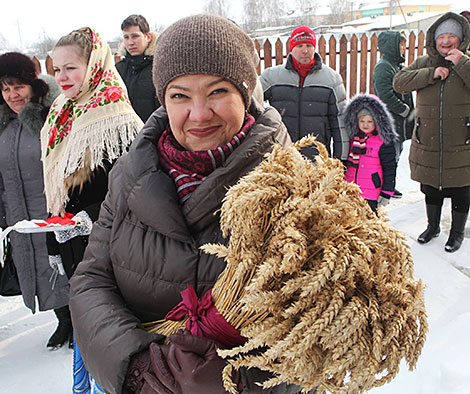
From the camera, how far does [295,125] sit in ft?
13.8

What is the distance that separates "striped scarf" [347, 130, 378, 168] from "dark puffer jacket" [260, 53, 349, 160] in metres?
0.08

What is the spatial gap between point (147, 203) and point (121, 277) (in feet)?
0.94

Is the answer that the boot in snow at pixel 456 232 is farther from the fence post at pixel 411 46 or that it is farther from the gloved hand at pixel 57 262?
the fence post at pixel 411 46

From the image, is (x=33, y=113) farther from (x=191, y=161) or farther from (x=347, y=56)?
(x=347, y=56)

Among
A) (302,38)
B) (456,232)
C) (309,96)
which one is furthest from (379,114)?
(456,232)

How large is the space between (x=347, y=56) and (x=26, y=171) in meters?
8.34

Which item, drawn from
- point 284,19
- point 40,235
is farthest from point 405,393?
point 284,19

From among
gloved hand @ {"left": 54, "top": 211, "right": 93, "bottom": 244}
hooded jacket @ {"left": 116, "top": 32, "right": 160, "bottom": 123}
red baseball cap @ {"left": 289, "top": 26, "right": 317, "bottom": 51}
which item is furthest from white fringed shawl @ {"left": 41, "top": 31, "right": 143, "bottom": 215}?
red baseball cap @ {"left": 289, "top": 26, "right": 317, "bottom": 51}

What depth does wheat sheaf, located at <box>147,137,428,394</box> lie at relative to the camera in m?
0.71

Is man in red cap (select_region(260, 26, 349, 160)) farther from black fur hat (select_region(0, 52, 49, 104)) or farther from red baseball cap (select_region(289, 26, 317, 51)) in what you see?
black fur hat (select_region(0, 52, 49, 104))

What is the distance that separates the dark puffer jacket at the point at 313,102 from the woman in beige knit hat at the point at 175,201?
289cm

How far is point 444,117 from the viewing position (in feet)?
12.6

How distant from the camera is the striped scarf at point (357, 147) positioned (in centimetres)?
407

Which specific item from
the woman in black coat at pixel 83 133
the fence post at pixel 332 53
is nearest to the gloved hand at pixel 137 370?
the woman in black coat at pixel 83 133
